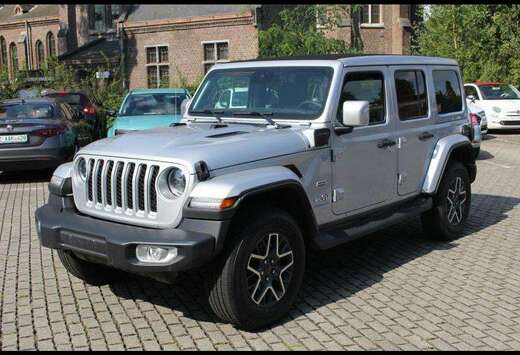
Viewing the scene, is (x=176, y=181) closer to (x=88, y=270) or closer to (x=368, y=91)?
(x=88, y=270)

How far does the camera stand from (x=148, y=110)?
1305 centimetres

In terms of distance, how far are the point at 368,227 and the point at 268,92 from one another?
4.94ft

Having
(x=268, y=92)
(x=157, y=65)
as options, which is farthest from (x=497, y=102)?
(x=157, y=65)

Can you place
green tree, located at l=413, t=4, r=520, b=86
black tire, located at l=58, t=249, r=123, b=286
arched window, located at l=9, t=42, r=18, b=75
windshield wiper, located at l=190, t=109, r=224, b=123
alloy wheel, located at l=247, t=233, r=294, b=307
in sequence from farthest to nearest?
arched window, located at l=9, t=42, r=18, b=75, green tree, located at l=413, t=4, r=520, b=86, windshield wiper, located at l=190, t=109, r=224, b=123, black tire, located at l=58, t=249, r=123, b=286, alloy wheel, located at l=247, t=233, r=294, b=307

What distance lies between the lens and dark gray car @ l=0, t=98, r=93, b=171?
36.4 ft

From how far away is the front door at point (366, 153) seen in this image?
17.0 feet

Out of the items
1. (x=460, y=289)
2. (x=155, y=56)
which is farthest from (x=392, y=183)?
(x=155, y=56)

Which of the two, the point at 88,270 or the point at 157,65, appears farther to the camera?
the point at 157,65

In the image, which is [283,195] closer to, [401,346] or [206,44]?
[401,346]

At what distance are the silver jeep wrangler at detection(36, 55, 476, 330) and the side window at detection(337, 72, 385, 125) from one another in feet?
0.05

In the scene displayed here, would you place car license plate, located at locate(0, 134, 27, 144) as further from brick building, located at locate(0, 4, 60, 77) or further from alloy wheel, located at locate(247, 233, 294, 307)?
brick building, located at locate(0, 4, 60, 77)

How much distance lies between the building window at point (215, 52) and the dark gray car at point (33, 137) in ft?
82.5

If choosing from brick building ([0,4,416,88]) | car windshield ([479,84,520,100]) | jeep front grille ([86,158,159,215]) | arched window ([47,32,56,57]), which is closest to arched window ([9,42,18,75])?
arched window ([47,32,56,57])

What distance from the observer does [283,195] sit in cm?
461
